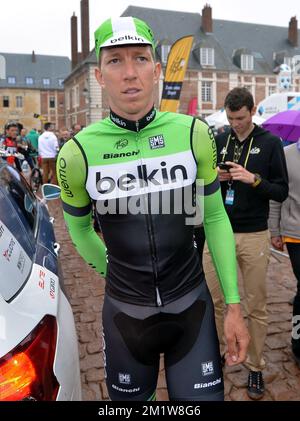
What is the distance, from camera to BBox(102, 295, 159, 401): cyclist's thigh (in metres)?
1.90

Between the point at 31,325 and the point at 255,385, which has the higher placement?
the point at 31,325

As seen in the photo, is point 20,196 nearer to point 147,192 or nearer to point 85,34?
point 147,192

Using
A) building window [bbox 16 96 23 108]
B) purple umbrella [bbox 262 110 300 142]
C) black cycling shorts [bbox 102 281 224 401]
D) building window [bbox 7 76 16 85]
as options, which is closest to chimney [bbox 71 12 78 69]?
building window [bbox 16 96 23 108]

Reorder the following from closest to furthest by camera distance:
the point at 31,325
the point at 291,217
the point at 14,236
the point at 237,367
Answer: the point at 31,325 < the point at 14,236 < the point at 291,217 < the point at 237,367

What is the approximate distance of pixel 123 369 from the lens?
75.2 inches

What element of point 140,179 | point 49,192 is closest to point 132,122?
point 140,179

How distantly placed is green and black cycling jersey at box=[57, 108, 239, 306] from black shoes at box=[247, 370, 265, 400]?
169cm

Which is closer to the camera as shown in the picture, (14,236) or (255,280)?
(14,236)

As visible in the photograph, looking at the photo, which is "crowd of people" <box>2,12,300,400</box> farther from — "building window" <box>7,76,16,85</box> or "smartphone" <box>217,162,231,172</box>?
"building window" <box>7,76,16,85</box>

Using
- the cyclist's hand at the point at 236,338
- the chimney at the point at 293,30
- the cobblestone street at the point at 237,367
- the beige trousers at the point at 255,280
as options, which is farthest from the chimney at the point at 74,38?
the cyclist's hand at the point at 236,338

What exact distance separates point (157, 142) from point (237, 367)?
2.58 m

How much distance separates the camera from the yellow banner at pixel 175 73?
13.8m

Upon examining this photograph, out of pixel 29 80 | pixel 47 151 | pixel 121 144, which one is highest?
pixel 29 80
